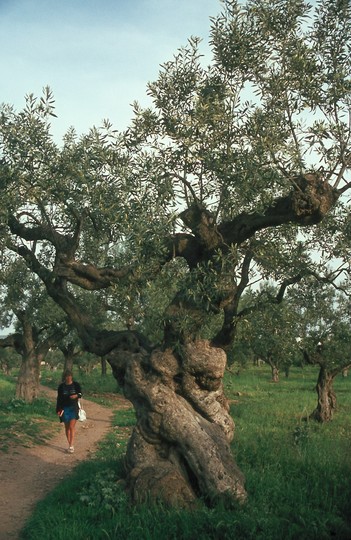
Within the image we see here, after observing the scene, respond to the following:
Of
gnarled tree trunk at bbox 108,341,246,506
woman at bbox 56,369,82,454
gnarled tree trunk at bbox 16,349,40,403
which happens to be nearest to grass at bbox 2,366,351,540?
gnarled tree trunk at bbox 108,341,246,506

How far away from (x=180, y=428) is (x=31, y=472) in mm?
6305

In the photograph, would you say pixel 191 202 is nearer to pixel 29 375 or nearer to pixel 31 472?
pixel 31 472

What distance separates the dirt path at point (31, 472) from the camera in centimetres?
1153

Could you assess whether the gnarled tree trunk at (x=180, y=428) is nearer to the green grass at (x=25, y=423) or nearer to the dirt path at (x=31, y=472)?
the dirt path at (x=31, y=472)

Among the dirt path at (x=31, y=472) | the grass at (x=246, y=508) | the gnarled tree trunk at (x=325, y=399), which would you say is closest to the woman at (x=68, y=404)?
the dirt path at (x=31, y=472)

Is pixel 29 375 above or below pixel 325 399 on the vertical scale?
above

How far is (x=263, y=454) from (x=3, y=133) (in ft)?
35.7

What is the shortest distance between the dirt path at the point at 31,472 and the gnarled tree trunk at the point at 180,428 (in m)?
2.42

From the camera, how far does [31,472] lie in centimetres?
1580

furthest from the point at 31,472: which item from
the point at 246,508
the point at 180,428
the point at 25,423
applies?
the point at 25,423

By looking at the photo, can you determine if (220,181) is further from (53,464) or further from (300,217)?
(53,464)

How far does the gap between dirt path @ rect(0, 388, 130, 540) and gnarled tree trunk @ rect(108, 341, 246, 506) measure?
2.42 m

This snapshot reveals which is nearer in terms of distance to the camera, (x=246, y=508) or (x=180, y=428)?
(x=246, y=508)

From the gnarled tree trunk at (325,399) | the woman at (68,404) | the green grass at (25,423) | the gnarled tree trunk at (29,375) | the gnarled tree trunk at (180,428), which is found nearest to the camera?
the gnarled tree trunk at (180,428)
